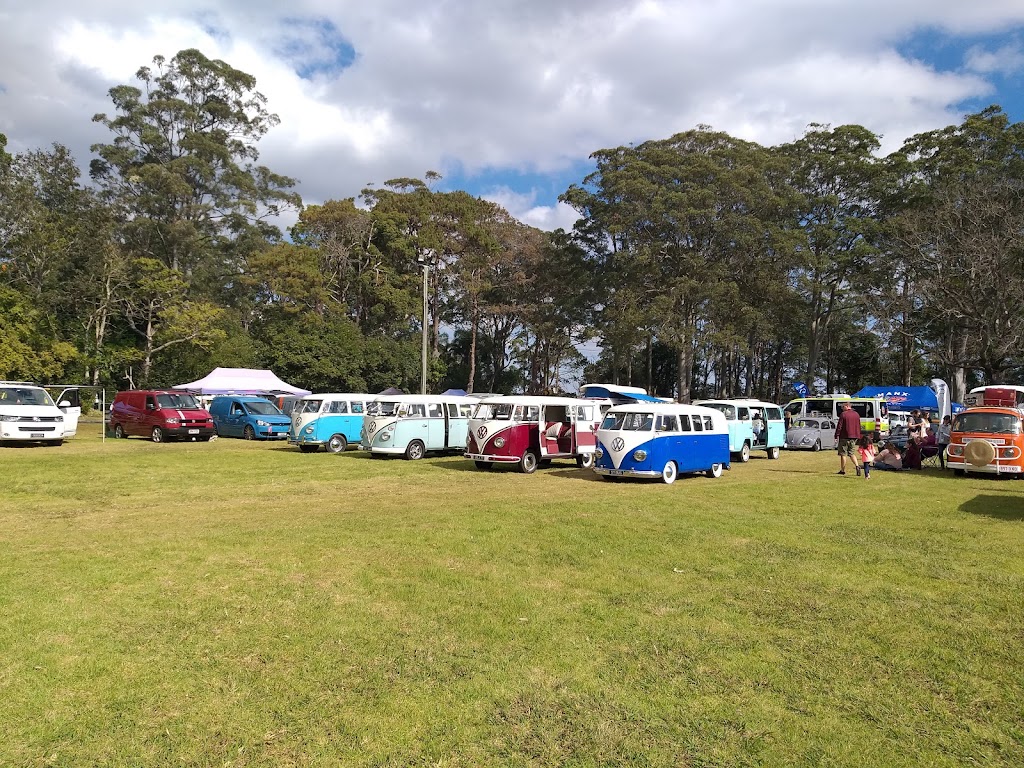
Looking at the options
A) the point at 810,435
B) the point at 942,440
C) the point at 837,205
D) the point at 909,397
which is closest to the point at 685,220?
the point at 837,205

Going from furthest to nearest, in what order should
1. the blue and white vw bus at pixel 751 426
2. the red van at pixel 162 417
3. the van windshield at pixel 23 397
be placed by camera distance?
the red van at pixel 162 417 → the blue and white vw bus at pixel 751 426 → the van windshield at pixel 23 397

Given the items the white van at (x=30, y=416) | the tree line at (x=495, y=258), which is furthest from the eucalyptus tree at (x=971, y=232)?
the white van at (x=30, y=416)

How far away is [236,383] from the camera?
32875 millimetres

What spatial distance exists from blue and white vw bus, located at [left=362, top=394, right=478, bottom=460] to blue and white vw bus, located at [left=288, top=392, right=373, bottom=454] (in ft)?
2.94

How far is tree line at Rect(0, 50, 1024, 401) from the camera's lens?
33.9 m

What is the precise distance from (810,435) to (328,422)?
1767 centimetres

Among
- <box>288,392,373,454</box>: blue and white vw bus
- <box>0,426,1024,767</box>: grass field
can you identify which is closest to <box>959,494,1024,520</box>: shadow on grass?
<box>0,426,1024,767</box>: grass field

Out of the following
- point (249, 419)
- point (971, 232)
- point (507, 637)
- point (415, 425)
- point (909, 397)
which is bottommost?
point (507, 637)

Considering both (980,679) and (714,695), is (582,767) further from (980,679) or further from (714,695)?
(980,679)

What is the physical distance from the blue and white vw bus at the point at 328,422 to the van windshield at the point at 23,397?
7.34 metres

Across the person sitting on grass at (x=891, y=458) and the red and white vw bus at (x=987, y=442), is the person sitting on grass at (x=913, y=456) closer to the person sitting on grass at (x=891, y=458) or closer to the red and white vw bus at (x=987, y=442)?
the person sitting on grass at (x=891, y=458)

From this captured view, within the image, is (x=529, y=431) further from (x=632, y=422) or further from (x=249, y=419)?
(x=249, y=419)

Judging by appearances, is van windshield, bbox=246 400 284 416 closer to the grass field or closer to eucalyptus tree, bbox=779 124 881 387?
the grass field

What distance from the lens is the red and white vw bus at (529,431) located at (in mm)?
16016
